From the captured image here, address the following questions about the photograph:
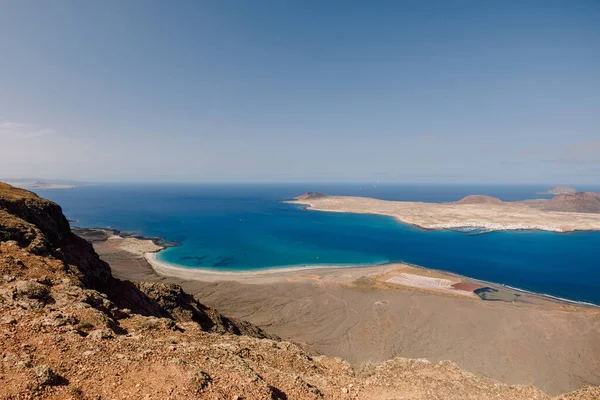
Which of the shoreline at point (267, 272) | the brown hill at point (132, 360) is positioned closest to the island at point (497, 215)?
the shoreline at point (267, 272)

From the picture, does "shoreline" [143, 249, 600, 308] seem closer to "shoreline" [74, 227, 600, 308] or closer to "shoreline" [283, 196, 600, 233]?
"shoreline" [74, 227, 600, 308]

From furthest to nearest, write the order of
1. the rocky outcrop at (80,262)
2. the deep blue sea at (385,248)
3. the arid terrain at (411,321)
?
the deep blue sea at (385,248)
the arid terrain at (411,321)
the rocky outcrop at (80,262)

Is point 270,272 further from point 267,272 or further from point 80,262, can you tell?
point 80,262

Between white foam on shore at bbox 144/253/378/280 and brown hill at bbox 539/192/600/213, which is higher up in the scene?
brown hill at bbox 539/192/600/213

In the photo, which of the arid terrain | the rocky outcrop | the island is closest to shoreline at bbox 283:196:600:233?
the island

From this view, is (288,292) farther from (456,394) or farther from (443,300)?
(456,394)

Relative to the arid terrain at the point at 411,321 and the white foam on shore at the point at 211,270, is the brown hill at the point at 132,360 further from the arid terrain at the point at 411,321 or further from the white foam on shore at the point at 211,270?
the white foam on shore at the point at 211,270

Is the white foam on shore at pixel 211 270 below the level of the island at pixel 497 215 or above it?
below

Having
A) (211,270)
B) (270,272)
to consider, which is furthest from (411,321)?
(211,270)

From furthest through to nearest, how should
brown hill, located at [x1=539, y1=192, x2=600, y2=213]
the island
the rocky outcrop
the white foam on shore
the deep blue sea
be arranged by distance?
1. brown hill, located at [x1=539, y1=192, x2=600, y2=213]
2. the island
3. the deep blue sea
4. the white foam on shore
5. the rocky outcrop
